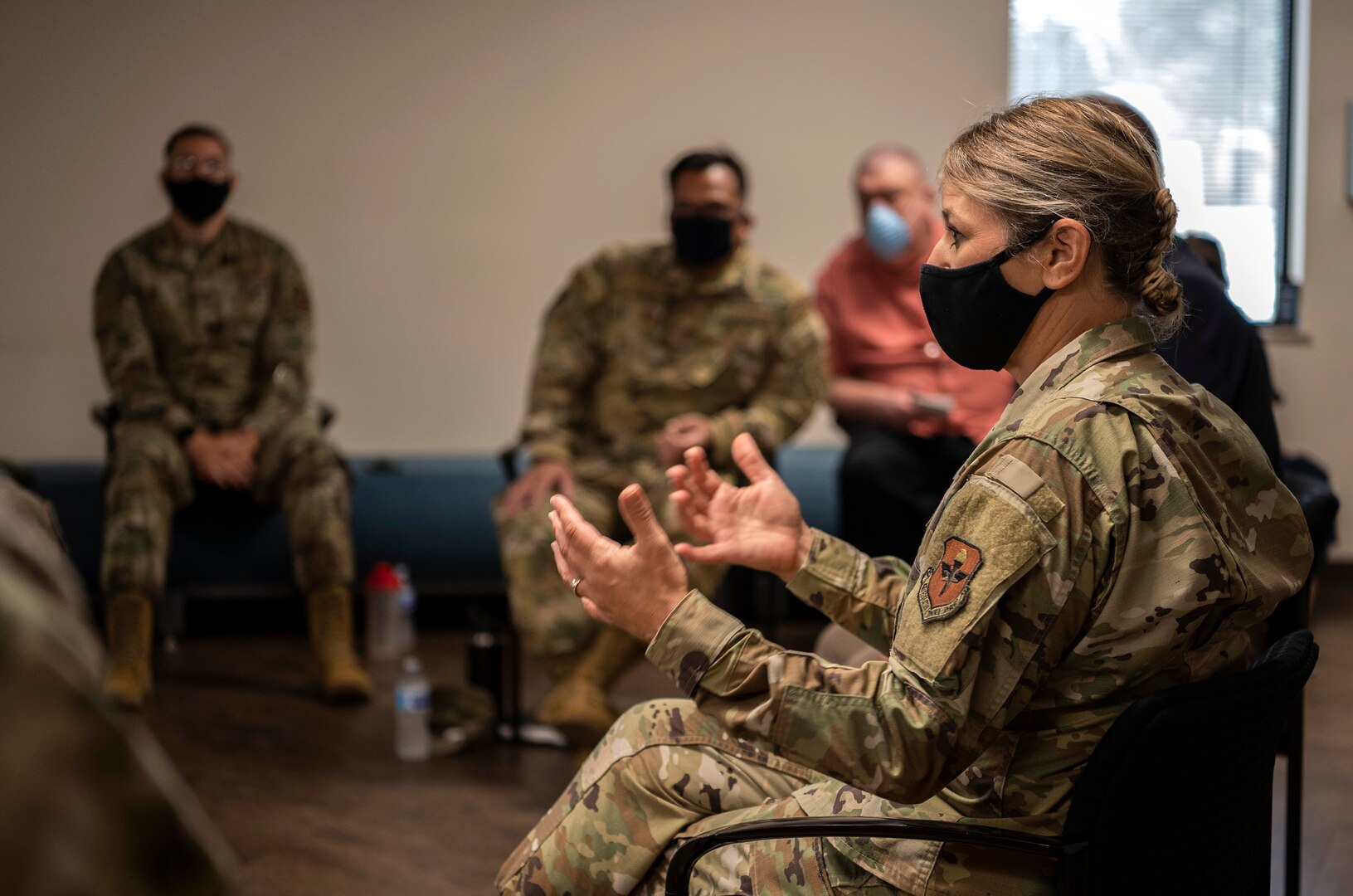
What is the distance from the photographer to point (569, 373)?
3.33 metres

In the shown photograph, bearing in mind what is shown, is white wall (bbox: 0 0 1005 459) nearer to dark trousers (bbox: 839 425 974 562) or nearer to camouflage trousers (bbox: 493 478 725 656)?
dark trousers (bbox: 839 425 974 562)

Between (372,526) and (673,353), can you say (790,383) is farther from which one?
(372,526)

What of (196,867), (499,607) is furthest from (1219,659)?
(499,607)

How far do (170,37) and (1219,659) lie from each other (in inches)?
186

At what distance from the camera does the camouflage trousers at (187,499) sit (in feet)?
11.4

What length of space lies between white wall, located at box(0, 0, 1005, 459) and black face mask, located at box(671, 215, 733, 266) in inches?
74.5

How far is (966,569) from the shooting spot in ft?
3.50

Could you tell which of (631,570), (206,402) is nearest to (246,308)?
(206,402)

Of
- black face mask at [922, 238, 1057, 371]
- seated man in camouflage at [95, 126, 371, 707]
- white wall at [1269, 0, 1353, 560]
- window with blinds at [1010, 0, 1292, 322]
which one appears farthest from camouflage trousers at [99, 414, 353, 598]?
white wall at [1269, 0, 1353, 560]

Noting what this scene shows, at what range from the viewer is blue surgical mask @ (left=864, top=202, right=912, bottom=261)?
3.54m

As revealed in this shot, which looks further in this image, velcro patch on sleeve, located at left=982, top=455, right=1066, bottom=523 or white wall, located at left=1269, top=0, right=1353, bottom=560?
white wall, located at left=1269, top=0, right=1353, bottom=560

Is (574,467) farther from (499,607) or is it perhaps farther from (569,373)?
(499,607)

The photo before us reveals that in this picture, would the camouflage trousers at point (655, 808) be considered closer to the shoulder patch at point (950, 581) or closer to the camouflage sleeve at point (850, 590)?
the camouflage sleeve at point (850, 590)

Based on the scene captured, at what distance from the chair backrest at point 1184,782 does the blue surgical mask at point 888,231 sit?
8.02 ft
